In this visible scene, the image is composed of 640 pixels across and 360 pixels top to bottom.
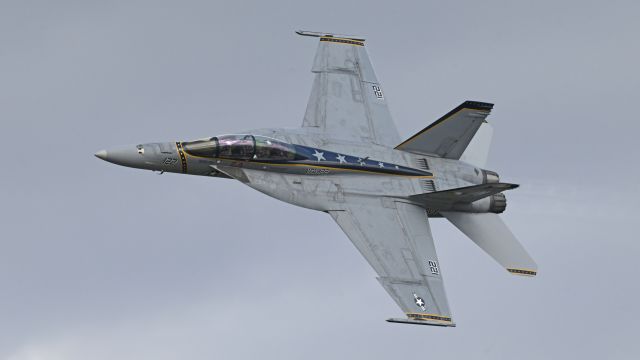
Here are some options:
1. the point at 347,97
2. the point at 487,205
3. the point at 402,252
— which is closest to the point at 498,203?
the point at 487,205

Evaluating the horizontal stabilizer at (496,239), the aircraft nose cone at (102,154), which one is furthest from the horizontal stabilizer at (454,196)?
the aircraft nose cone at (102,154)

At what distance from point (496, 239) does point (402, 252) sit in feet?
14.2

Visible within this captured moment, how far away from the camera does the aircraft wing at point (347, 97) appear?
49.5 m

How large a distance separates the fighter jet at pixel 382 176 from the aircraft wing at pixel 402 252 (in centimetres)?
3

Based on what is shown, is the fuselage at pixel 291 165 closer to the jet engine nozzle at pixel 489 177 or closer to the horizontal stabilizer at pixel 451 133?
the horizontal stabilizer at pixel 451 133

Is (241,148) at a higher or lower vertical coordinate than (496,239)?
higher

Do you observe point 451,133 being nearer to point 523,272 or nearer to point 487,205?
point 487,205

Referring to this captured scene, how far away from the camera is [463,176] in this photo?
4872 centimetres

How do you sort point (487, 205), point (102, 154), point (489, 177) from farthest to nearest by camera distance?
point (489, 177)
point (487, 205)
point (102, 154)

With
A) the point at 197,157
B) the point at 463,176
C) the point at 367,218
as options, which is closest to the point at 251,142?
the point at 197,157

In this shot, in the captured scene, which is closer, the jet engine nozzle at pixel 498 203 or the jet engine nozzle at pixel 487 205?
the jet engine nozzle at pixel 487 205

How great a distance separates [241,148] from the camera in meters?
46.5

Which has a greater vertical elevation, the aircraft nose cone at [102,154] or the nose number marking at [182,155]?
the nose number marking at [182,155]

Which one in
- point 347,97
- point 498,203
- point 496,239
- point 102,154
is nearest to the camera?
point 102,154
